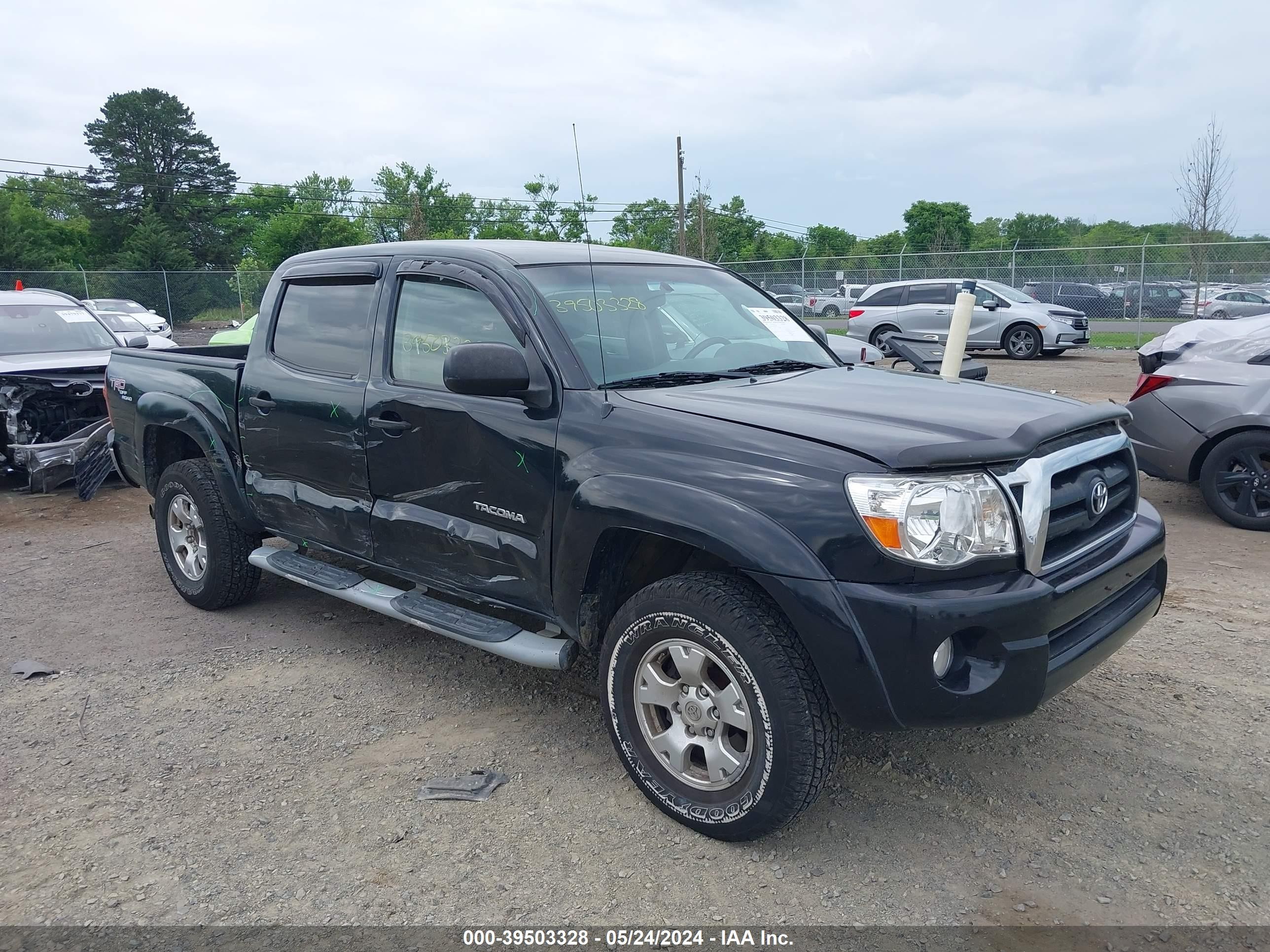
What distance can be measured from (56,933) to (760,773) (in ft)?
6.69

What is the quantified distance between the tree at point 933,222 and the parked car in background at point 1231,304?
45894 millimetres

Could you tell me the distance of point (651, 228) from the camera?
3981cm

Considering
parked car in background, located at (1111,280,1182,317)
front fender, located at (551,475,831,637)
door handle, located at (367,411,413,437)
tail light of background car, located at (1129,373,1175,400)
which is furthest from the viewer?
parked car in background, located at (1111,280,1182,317)

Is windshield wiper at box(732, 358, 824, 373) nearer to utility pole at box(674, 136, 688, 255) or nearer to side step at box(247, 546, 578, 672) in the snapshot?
side step at box(247, 546, 578, 672)

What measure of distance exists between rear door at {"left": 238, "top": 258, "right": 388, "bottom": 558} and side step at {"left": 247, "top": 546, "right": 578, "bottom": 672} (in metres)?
0.15

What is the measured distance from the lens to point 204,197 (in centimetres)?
6519

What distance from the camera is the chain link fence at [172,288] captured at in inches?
1222

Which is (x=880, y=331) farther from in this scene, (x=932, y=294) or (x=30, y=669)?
(x=30, y=669)

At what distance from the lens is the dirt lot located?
9.27 feet

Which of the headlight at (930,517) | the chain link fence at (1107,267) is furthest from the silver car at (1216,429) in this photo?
the chain link fence at (1107,267)

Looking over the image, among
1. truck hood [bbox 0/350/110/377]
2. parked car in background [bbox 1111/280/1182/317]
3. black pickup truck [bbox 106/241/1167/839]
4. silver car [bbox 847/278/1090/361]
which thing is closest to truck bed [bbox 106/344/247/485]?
black pickup truck [bbox 106/241/1167/839]

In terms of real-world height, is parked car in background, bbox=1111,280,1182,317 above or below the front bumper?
below

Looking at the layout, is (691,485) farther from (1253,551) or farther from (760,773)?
(1253,551)

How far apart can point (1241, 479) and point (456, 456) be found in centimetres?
554
